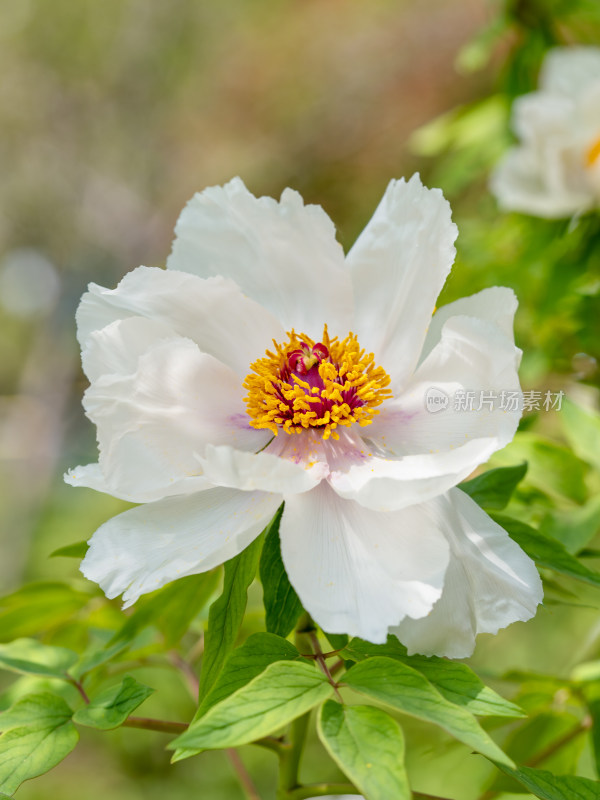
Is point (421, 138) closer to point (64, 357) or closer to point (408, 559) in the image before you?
point (408, 559)

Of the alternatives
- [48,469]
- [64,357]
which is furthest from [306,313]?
[64,357]

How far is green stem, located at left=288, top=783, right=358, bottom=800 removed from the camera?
44 centimetres

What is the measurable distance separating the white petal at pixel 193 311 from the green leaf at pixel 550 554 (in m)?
0.19

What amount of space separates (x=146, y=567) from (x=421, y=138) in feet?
3.14

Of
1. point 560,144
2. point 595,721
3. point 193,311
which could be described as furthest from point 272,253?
point 560,144

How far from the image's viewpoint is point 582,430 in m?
0.64

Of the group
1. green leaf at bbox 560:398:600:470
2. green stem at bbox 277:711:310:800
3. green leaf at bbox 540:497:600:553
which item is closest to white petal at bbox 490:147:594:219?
green leaf at bbox 560:398:600:470

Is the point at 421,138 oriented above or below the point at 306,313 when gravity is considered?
above

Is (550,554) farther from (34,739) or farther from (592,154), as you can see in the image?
(592,154)

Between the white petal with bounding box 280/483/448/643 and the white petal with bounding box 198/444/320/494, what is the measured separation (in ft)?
0.07

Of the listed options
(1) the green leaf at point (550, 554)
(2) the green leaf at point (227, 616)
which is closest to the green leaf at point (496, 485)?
(1) the green leaf at point (550, 554)

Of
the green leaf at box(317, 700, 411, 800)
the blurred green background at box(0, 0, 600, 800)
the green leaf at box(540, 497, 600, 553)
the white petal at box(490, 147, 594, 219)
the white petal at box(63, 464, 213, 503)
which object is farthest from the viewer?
the blurred green background at box(0, 0, 600, 800)

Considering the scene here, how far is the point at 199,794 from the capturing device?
1.75 metres

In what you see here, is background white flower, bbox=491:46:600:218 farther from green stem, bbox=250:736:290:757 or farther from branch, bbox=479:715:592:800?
green stem, bbox=250:736:290:757
